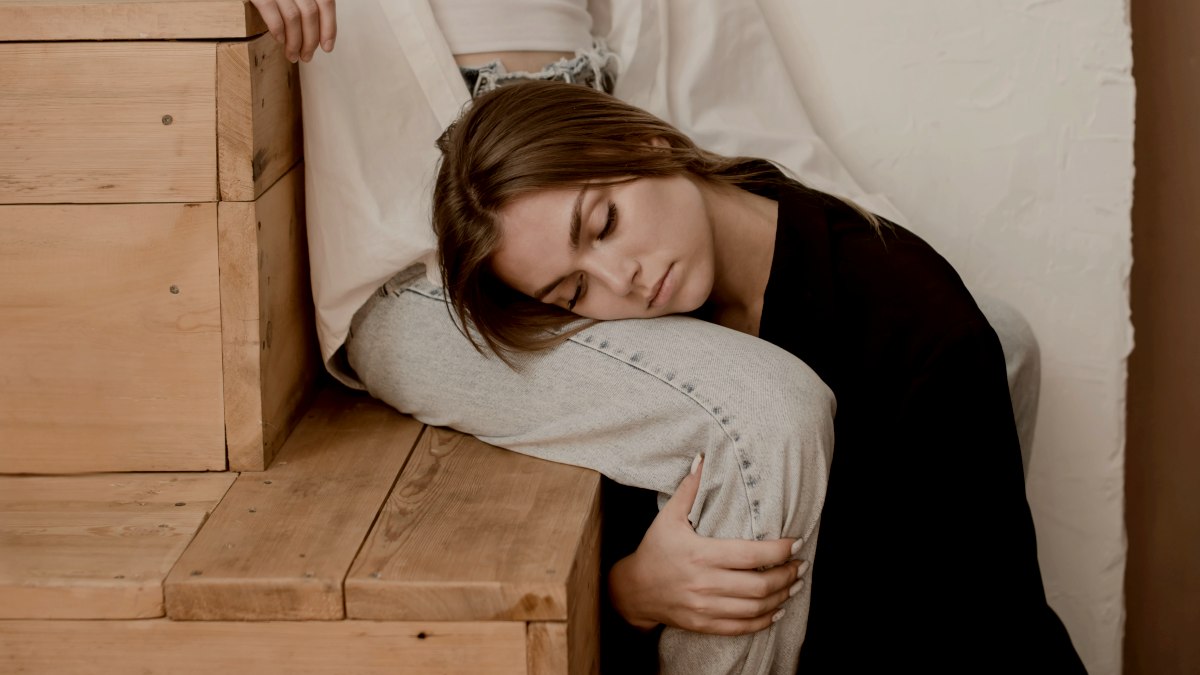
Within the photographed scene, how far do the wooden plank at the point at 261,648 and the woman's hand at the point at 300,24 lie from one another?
598mm

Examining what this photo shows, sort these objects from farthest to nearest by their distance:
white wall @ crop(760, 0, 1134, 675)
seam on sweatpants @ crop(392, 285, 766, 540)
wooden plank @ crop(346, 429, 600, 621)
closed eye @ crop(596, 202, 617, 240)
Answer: white wall @ crop(760, 0, 1134, 675)
closed eye @ crop(596, 202, 617, 240)
seam on sweatpants @ crop(392, 285, 766, 540)
wooden plank @ crop(346, 429, 600, 621)

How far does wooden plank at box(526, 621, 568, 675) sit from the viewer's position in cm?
110

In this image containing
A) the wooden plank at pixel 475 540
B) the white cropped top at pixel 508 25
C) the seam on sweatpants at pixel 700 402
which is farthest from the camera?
the white cropped top at pixel 508 25

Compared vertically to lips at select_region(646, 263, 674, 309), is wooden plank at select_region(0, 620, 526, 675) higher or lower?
lower

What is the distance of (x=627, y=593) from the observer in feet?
4.36

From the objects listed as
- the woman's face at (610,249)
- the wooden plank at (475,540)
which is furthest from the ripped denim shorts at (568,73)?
the wooden plank at (475,540)

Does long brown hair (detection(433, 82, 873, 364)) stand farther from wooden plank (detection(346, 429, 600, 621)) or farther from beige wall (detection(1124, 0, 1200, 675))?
beige wall (detection(1124, 0, 1200, 675))

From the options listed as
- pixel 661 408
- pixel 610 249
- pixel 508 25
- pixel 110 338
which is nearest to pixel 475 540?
pixel 661 408

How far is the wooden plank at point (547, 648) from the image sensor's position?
1.10 m

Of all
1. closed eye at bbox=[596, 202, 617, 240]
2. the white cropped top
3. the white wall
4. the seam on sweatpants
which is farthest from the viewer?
the white wall

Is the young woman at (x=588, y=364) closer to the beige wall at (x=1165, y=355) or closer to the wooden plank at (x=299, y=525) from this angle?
the wooden plank at (x=299, y=525)

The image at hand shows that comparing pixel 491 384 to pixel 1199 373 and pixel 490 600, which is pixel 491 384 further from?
pixel 1199 373

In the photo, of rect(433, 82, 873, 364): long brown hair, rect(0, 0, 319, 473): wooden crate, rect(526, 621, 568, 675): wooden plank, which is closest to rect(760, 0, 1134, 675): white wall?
rect(433, 82, 873, 364): long brown hair

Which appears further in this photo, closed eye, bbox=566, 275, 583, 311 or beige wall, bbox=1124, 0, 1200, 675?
beige wall, bbox=1124, 0, 1200, 675
